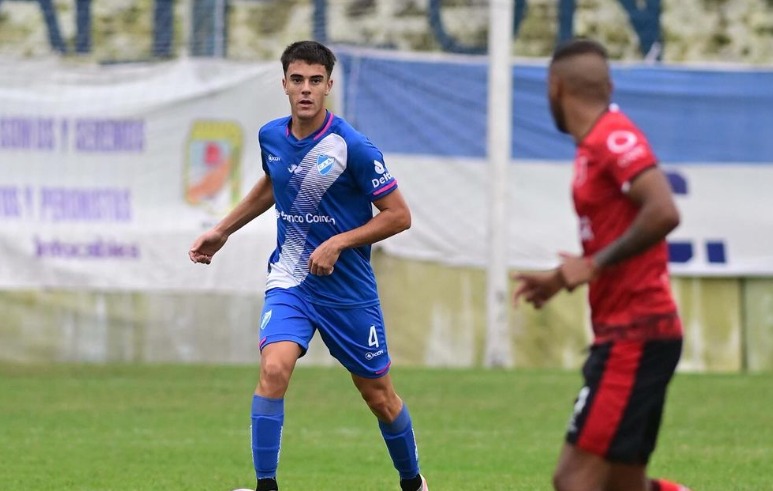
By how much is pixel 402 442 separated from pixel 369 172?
56.6 inches

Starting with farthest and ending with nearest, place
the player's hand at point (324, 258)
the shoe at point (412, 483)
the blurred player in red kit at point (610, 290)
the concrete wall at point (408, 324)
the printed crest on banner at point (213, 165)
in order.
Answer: the concrete wall at point (408, 324) < the printed crest on banner at point (213, 165) < the shoe at point (412, 483) < the player's hand at point (324, 258) < the blurred player in red kit at point (610, 290)

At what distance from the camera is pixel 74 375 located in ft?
58.2

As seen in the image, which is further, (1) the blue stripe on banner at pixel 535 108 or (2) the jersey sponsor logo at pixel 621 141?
(1) the blue stripe on banner at pixel 535 108

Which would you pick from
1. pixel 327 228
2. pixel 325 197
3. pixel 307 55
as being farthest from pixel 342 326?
pixel 307 55

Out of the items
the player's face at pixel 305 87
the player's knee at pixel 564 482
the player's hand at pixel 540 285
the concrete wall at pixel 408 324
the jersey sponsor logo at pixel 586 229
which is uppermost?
the player's face at pixel 305 87

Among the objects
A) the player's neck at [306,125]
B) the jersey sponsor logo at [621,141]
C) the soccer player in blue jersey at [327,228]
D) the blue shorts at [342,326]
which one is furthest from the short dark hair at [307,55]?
the jersey sponsor logo at [621,141]

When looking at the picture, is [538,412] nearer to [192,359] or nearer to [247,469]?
[247,469]

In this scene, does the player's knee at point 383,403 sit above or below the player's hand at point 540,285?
below

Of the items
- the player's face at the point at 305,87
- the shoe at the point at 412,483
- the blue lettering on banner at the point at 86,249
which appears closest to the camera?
the player's face at the point at 305,87

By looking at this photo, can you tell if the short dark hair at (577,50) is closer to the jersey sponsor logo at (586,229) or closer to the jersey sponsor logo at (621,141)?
the jersey sponsor logo at (621,141)

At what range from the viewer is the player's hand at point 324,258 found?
8.23 m

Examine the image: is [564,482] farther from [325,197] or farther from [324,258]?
[325,197]

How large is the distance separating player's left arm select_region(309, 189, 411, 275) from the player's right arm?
609 mm

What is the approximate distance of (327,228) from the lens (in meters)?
8.52
